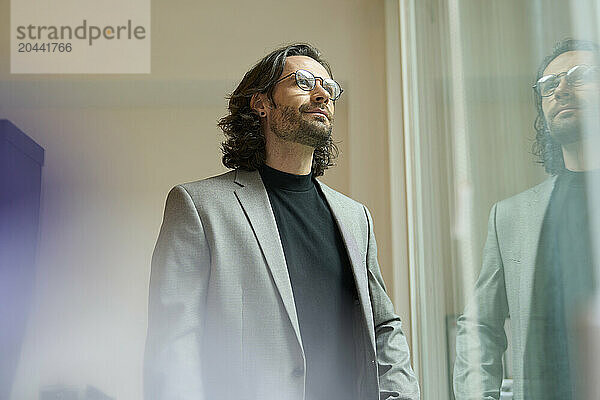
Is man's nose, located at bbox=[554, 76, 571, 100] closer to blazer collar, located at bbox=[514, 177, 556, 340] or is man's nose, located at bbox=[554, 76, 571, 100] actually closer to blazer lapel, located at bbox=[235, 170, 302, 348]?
blazer collar, located at bbox=[514, 177, 556, 340]

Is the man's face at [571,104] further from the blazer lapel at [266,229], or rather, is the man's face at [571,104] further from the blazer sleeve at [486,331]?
the blazer lapel at [266,229]

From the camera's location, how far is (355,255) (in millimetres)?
1601

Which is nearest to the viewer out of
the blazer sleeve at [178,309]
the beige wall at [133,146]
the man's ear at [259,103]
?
the blazer sleeve at [178,309]

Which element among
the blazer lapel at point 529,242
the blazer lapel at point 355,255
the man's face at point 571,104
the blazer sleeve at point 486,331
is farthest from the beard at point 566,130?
the blazer lapel at point 355,255

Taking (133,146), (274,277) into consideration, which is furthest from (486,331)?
(133,146)

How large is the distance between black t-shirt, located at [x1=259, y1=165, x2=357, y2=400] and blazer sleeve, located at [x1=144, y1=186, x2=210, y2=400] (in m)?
0.19

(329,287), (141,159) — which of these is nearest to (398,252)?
(141,159)

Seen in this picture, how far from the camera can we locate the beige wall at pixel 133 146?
2838 mm

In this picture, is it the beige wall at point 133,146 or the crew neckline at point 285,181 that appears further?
the beige wall at point 133,146

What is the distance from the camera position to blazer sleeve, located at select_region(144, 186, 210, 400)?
4.63 ft

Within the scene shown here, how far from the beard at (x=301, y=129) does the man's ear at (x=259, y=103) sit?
0.26 feet

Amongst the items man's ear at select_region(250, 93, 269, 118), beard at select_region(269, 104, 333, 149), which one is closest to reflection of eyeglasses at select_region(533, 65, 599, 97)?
beard at select_region(269, 104, 333, 149)

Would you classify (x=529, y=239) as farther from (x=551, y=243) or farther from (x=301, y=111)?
(x=301, y=111)

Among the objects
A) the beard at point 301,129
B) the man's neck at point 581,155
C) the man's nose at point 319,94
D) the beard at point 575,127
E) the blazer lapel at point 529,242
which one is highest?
the man's nose at point 319,94
